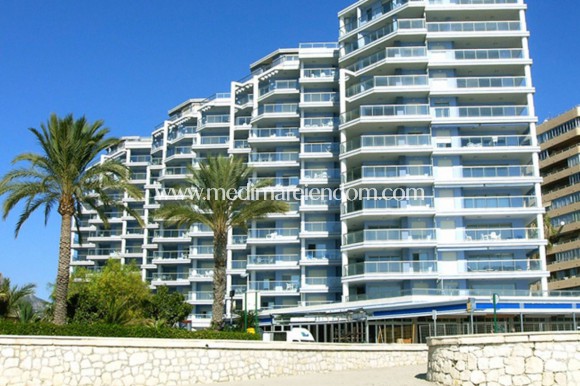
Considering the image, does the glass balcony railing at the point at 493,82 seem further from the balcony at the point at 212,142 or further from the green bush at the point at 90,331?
the green bush at the point at 90,331

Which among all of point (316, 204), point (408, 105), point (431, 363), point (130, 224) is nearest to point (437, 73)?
point (408, 105)

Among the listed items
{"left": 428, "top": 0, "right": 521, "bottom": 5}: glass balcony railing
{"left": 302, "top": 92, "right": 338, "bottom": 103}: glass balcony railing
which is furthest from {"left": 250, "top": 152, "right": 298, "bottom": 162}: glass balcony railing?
{"left": 428, "top": 0, "right": 521, "bottom": 5}: glass balcony railing

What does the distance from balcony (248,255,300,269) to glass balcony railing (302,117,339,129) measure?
491 inches

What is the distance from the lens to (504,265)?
52750 millimetres

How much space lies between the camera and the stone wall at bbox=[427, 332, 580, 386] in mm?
17312

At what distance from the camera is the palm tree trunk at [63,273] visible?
98.4ft

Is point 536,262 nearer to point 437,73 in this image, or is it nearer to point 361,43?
point 437,73

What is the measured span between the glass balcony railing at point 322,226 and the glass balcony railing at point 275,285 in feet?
17.4

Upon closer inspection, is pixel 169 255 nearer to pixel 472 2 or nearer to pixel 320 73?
pixel 320 73

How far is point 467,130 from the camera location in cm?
5756

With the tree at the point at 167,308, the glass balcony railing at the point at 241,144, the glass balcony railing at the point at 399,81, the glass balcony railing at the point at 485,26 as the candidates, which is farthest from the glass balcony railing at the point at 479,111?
the tree at the point at 167,308

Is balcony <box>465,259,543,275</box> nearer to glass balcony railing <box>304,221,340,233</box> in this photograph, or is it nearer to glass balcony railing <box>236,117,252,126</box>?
glass balcony railing <box>304,221,340,233</box>

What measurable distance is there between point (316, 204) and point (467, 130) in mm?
14829

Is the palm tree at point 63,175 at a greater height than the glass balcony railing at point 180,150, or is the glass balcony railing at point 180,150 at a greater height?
the glass balcony railing at point 180,150
